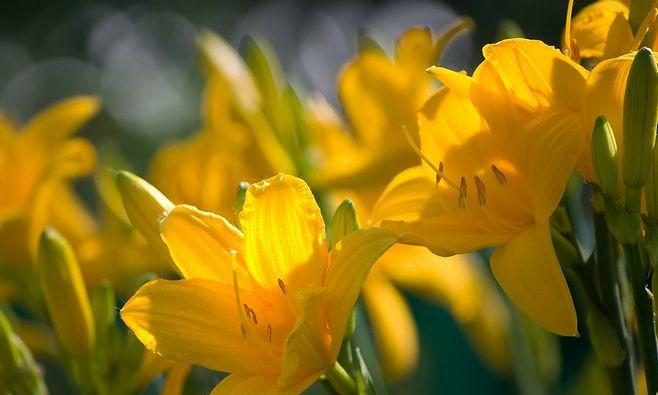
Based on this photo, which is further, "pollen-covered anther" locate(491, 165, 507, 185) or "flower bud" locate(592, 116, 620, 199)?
"pollen-covered anther" locate(491, 165, 507, 185)

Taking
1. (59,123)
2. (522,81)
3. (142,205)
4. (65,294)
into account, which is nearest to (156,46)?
(59,123)

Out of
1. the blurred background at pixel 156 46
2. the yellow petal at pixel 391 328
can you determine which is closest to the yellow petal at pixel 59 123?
the yellow petal at pixel 391 328

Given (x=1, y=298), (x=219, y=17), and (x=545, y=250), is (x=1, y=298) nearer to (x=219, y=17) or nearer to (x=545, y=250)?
(x=545, y=250)

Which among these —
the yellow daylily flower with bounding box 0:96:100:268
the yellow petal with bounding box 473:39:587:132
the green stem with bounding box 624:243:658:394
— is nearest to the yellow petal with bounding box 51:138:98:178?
the yellow daylily flower with bounding box 0:96:100:268

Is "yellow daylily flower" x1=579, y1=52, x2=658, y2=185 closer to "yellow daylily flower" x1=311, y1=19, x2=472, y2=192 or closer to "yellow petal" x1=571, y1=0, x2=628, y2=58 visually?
"yellow petal" x1=571, y1=0, x2=628, y2=58

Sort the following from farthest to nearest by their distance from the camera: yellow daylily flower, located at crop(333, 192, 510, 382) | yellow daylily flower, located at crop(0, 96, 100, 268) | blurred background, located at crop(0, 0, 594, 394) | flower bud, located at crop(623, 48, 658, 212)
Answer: blurred background, located at crop(0, 0, 594, 394) < yellow daylily flower, located at crop(333, 192, 510, 382) < yellow daylily flower, located at crop(0, 96, 100, 268) < flower bud, located at crop(623, 48, 658, 212)

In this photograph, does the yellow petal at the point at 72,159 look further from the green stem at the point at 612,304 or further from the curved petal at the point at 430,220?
the green stem at the point at 612,304

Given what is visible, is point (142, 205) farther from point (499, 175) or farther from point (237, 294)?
point (499, 175)
